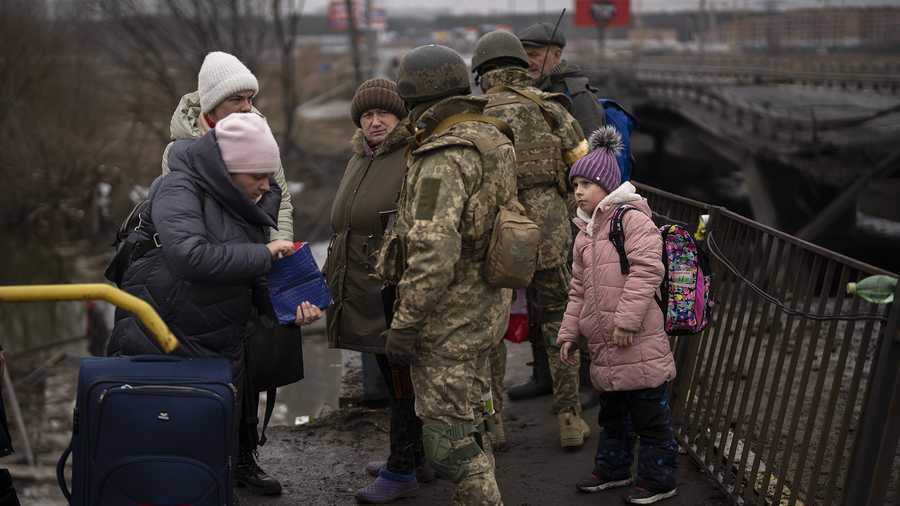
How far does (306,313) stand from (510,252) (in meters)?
0.75

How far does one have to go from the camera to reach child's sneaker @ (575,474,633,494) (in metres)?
4.63

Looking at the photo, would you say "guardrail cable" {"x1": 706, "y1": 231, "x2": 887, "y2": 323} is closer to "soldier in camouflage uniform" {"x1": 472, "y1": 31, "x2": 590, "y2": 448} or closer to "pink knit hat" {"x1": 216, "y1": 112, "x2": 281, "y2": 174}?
"soldier in camouflage uniform" {"x1": 472, "y1": 31, "x2": 590, "y2": 448}

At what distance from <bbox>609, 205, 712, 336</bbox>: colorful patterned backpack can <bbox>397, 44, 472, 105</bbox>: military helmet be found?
2.64 feet

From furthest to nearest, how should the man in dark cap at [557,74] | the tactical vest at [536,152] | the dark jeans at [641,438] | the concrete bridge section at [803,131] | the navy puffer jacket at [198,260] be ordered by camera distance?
1. the concrete bridge section at [803,131]
2. the man in dark cap at [557,74]
3. the tactical vest at [536,152]
4. the dark jeans at [641,438]
5. the navy puffer jacket at [198,260]

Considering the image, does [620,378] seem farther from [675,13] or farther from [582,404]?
[675,13]

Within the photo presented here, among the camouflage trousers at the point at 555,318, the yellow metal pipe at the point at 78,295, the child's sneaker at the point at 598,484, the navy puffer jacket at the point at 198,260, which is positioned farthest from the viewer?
the camouflage trousers at the point at 555,318

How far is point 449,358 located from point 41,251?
2873cm

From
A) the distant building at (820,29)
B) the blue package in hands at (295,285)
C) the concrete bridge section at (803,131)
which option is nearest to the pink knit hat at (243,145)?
the blue package in hands at (295,285)

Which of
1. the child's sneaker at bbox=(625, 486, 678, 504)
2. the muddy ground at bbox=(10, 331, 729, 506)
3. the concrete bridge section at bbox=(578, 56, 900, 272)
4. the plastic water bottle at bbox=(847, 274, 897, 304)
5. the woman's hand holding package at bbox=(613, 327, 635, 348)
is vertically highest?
the plastic water bottle at bbox=(847, 274, 897, 304)

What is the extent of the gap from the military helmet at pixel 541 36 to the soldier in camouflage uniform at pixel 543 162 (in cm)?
71

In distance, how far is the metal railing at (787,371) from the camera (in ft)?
11.1

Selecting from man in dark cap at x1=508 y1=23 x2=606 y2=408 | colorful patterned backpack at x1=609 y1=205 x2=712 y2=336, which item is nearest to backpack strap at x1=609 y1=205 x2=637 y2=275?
colorful patterned backpack at x1=609 y1=205 x2=712 y2=336

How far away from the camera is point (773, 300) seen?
405 centimetres

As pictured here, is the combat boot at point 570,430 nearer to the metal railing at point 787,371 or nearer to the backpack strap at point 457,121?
Result: the metal railing at point 787,371
